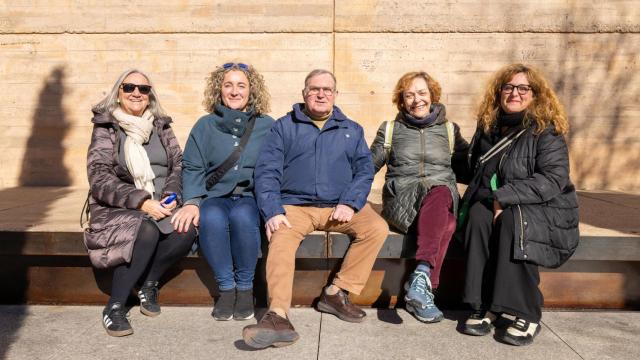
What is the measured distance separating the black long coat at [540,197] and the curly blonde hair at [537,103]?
61 mm

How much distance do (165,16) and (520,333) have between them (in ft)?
16.8

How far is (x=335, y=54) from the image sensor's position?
6012mm

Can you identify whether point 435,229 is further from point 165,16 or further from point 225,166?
point 165,16

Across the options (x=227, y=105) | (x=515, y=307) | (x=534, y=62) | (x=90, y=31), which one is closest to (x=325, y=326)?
(x=515, y=307)

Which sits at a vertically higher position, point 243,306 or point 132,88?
point 132,88

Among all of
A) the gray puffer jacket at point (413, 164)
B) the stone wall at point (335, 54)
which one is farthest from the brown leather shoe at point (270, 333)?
the stone wall at point (335, 54)

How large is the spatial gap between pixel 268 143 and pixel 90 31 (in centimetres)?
383

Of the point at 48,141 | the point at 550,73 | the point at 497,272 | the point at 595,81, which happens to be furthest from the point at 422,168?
the point at 48,141

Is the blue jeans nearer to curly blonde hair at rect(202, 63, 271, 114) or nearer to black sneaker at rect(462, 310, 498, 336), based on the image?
curly blonde hair at rect(202, 63, 271, 114)

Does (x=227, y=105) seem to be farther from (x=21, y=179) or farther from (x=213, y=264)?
(x=21, y=179)

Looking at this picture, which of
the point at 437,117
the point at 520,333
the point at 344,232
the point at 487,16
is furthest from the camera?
the point at 487,16

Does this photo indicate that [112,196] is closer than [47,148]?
Yes

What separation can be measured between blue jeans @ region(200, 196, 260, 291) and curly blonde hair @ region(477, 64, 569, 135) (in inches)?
66.4

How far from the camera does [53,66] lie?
20.0 ft
